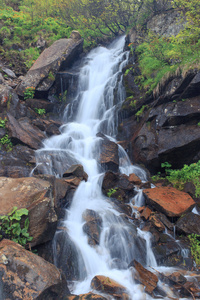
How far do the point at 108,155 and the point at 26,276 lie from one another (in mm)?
7120

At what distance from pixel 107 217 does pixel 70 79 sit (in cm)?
1176

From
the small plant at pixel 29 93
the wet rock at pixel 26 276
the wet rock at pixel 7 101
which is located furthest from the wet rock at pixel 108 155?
the wet rock at pixel 26 276

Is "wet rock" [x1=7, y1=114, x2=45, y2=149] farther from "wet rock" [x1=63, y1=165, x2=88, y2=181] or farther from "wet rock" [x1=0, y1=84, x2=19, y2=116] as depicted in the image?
"wet rock" [x1=63, y1=165, x2=88, y2=181]

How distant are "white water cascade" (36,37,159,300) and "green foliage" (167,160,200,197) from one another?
55.1 inches

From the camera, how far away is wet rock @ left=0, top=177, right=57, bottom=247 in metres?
4.62

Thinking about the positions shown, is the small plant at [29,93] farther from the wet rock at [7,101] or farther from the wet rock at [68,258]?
the wet rock at [68,258]

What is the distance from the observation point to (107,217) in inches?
266

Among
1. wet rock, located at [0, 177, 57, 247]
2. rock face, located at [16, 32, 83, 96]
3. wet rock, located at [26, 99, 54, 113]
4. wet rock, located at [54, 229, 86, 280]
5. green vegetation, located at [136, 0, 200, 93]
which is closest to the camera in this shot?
wet rock, located at [0, 177, 57, 247]

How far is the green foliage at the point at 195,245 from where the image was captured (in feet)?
19.4

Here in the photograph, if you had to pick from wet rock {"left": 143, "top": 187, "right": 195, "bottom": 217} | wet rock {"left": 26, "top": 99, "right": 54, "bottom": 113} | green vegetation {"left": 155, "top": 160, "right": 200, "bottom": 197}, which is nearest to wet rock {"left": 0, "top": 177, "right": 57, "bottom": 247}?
wet rock {"left": 143, "top": 187, "right": 195, "bottom": 217}

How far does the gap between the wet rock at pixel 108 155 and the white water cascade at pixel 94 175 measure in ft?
0.97

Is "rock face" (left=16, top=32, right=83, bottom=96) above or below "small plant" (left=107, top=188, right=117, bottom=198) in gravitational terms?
above

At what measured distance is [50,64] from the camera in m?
14.3

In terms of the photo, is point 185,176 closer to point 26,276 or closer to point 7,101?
point 26,276
